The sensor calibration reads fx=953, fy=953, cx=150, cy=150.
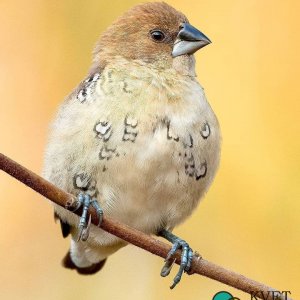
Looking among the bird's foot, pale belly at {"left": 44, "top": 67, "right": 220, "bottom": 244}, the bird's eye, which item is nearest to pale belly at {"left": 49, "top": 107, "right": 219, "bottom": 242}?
pale belly at {"left": 44, "top": 67, "right": 220, "bottom": 244}

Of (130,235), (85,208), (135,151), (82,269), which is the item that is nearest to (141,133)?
(135,151)

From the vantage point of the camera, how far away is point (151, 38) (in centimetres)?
309

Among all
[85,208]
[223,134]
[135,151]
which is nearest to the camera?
[85,208]

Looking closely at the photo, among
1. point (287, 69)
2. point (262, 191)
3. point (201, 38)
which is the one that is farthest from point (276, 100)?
point (201, 38)

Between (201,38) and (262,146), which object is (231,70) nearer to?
(262,146)

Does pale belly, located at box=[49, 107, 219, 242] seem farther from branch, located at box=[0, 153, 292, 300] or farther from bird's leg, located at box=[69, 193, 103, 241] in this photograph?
branch, located at box=[0, 153, 292, 300]

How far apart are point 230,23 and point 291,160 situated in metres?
0.68

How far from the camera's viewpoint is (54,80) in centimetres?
379

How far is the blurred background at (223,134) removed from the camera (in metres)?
3.54

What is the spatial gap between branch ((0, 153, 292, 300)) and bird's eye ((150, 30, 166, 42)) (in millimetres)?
923

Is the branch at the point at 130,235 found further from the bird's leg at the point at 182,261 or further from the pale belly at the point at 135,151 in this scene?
the pale belly at the point at 135,151

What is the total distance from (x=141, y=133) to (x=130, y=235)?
629 millimetres

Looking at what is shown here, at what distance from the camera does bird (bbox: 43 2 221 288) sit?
110 inches

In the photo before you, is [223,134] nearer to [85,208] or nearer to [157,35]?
[157,35]
